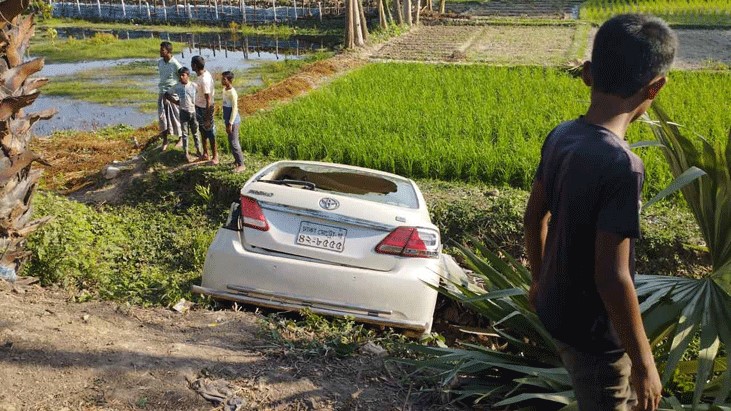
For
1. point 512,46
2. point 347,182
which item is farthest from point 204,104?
point 512,46

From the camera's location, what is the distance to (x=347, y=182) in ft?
20.3

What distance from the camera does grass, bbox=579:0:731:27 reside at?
30.0m

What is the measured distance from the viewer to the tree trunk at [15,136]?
17.6 feet

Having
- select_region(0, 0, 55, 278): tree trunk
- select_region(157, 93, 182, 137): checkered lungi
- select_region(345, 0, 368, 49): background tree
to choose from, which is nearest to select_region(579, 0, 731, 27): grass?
select_region(345, 0, 368, 49): background tree

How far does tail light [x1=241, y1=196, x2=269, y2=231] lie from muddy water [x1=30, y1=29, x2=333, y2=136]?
9.64m

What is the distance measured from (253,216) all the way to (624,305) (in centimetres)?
349

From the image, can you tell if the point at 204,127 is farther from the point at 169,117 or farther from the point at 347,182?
the point at 347,182

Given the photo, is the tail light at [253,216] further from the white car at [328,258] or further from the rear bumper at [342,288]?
the rear bumper at [342,288]

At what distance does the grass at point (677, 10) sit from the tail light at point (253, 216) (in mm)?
27340

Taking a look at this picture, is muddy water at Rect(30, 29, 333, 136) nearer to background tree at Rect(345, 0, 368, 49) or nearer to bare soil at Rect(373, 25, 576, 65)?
background tree at Rect(345, 0, 368, 49)

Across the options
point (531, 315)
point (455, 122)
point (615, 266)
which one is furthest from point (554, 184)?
point (455, 122)

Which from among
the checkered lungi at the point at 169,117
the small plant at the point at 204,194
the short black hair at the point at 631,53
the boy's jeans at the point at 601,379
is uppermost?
the short black hair at the point at 631,53

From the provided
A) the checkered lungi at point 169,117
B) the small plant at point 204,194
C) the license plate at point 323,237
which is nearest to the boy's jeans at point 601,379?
the license plate at point 323,237

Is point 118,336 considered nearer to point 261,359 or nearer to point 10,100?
point 261,359
